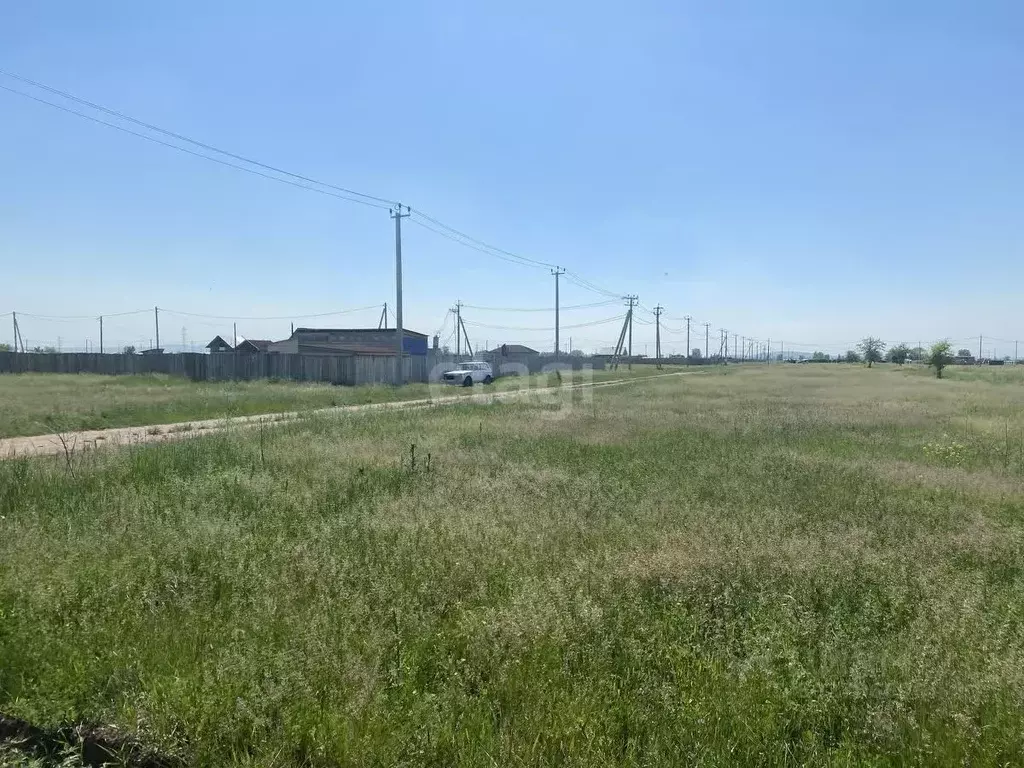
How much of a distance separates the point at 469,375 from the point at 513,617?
34.0 meters

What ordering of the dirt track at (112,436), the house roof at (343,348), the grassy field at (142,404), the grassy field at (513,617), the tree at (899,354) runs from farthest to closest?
the tree at (899,354), the house roof at (343,348), the grassy field at (142,404), the dirt track at (112,436), the grassy field at (513,617)

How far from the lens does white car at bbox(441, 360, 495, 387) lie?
36.8 m

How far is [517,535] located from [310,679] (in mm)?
2815

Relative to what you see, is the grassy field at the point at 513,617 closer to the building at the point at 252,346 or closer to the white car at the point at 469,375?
the white car at the point at 469,375

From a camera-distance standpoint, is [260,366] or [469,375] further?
[469,375]

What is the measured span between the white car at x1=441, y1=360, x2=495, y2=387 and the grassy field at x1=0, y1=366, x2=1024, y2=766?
28561mm

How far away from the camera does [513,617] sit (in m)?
3.72

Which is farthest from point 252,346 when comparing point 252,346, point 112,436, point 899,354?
point 899,354

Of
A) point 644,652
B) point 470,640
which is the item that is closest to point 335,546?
point 470,640

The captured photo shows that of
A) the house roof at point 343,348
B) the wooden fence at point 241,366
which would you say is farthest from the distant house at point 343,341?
the wooden fence at point 241,366

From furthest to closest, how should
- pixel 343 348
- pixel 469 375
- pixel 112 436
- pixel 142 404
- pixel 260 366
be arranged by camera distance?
1. pixel 343 348
2. pixel 469 375
3. pixel 260 366
4. pixel 142 404
5. pixel 112 436

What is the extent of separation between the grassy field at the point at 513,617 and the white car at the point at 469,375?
1124 inches

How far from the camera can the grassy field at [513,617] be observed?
2738 millimetres

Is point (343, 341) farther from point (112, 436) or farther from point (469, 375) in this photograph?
point (112, 436)
